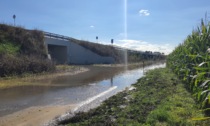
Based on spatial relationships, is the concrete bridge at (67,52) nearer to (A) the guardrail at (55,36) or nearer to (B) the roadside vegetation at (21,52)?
(A) the guardrail at (55,36)

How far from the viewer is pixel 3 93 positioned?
1396 centimetres

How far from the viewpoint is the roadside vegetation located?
20.4m

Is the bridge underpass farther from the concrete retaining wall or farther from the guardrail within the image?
the guardrail

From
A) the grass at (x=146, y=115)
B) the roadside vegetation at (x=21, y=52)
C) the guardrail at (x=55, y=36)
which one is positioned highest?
the guardrail at (x=55, y=36)

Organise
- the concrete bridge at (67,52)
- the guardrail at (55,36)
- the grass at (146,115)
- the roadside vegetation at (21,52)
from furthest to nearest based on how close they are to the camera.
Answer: the concrete bridge at (67,52) → the guardrail at (55,36) → the roadside vegetation at (21,52) → the grass at (146,115)

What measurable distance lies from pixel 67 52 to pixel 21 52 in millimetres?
21649

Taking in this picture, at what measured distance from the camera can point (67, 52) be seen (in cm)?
4700

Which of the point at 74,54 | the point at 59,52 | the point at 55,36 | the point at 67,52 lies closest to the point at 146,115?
the point at 55,36

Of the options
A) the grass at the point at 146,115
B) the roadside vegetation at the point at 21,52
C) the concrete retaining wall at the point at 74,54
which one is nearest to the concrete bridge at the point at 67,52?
the concrete retaining wall at the point at 74,54

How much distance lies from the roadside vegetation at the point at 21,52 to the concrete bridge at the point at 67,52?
33.9ft

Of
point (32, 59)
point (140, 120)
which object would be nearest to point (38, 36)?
point (32, 59)

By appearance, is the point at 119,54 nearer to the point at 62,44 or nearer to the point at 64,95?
the point at 62,44

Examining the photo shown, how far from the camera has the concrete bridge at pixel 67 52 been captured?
42188 millimetres

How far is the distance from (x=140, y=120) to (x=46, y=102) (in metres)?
5.86
